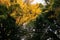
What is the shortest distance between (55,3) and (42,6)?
1092 millimetres

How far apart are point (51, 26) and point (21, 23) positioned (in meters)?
1.43

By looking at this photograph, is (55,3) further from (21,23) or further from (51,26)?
(21,23)

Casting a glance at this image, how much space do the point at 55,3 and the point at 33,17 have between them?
164cm

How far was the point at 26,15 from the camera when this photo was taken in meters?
10.9

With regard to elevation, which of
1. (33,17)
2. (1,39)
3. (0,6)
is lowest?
(1,39)

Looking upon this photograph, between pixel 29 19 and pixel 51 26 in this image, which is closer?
pixel 51 26

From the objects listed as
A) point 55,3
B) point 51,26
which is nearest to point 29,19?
point 51,26

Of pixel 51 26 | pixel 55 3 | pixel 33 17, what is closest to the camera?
pixel 55 3

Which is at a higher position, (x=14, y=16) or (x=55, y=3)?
(x=55, y=3)

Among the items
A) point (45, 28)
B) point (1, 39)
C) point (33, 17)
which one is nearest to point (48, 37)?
point (45, 28)

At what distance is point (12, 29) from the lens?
10.5 m

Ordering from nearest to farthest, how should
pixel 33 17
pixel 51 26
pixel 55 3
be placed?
1. pixel 55 3
2. pixel 51 26
3. pixel 33 17

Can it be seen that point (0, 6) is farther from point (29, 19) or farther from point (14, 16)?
point (29, 19)

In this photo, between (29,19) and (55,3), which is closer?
(55,3)
